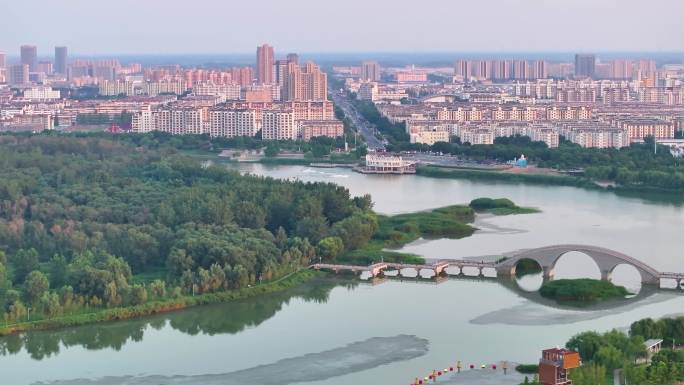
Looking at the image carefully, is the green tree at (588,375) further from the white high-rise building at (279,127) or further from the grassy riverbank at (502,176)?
the white high-rise building at (279,127)

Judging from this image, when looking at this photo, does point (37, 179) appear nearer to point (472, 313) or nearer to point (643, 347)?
point (472, 313)

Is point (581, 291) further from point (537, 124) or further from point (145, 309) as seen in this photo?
point (537, 124)

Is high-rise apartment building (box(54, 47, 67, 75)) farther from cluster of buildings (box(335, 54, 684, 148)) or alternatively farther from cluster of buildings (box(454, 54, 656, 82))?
cluster of buildings (box(454, 54, 656, 82))

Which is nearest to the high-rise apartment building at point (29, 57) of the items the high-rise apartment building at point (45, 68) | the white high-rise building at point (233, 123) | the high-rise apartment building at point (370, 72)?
the high-rise apartment building at point (45, 68)

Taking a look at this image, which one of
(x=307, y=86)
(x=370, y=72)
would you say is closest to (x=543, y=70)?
(x=370, y=72)

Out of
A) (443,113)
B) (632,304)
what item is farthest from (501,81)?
(632,304)

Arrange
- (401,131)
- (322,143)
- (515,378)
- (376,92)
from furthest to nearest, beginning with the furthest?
(376,92)
(401,131)
(322,143)
(515,378)
